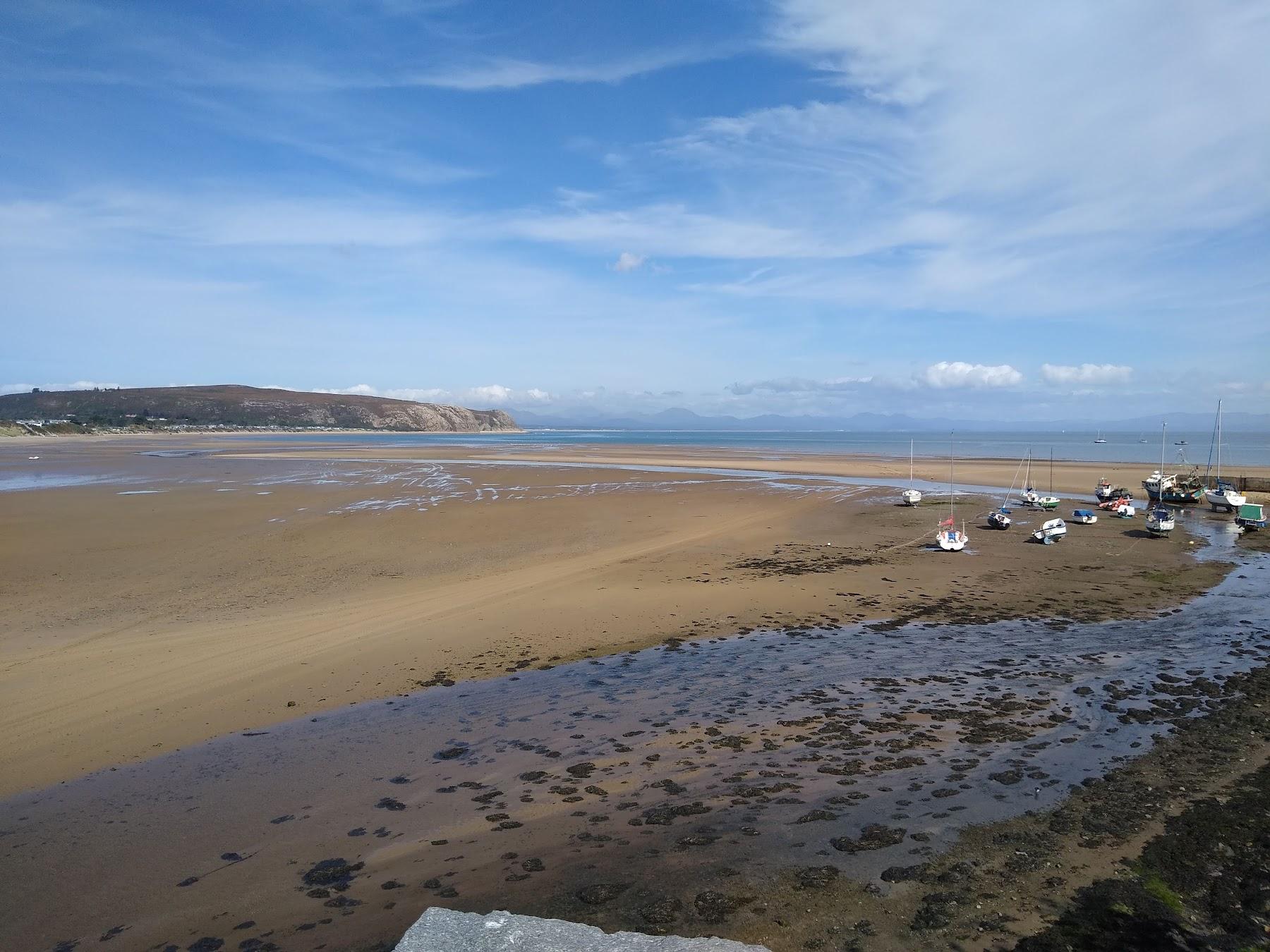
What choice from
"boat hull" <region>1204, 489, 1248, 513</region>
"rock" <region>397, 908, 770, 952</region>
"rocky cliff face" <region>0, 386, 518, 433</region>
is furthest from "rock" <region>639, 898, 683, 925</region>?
"rocky cliff face" <region>0, 386, 518, 433</region>

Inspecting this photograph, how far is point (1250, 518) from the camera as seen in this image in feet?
86.3

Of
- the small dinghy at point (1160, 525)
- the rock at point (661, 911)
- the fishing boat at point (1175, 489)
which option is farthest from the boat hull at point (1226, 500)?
the rock at point (661, 911)

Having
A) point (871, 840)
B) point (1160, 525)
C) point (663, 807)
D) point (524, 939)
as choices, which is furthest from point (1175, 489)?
point (524, 939)

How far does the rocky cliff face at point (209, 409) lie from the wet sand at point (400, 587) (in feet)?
485

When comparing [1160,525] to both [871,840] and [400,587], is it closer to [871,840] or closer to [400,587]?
[871,840]

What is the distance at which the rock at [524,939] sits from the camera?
357cm

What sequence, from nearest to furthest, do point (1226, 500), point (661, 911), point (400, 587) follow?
1. point (661, 911)
2. point (400, 587)
3. point (1226, 500)

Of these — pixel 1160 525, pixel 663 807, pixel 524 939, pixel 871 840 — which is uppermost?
pixel 524 939

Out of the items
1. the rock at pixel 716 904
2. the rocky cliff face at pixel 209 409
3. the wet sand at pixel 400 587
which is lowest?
the wet sand at pixel 400 587

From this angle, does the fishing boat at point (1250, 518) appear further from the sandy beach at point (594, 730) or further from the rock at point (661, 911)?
the rock at point (661, 911)

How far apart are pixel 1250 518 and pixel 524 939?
3285 centimetres

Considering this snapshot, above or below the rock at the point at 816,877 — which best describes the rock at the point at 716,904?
above

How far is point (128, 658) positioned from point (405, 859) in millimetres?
8226

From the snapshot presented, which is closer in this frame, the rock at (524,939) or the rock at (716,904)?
the rock at (524,939)
